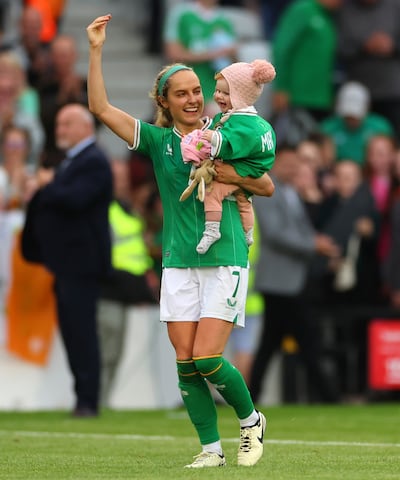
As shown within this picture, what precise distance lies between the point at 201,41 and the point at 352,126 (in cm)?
202

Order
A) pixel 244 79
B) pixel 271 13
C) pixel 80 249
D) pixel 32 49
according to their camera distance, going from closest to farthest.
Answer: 1. pixel 244 79
2. pixel 80 249
3. pixel 32 49
4. pixel 271 13

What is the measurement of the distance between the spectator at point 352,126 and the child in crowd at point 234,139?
32.7ft

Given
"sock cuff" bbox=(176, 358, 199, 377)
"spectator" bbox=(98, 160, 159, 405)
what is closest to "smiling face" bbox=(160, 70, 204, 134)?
"sock cuff" bbox=(176, 358, 199, 377)

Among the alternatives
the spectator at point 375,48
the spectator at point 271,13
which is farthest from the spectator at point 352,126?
the spectator at point 271,13

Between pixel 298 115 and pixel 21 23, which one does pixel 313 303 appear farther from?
pixel 21 23

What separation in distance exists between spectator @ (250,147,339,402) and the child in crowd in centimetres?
641

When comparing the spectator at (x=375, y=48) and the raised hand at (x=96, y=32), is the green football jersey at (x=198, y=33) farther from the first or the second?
the raised hand at (x=96, y=32)

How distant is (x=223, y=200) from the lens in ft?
27.4

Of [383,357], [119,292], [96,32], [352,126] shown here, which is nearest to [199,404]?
[96,32]

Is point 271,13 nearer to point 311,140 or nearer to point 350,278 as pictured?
point 311,140

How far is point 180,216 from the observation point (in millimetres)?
8406

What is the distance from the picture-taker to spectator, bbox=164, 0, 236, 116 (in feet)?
59.9

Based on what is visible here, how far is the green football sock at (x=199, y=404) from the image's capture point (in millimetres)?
8352

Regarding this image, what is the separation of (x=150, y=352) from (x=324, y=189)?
10.8ft
